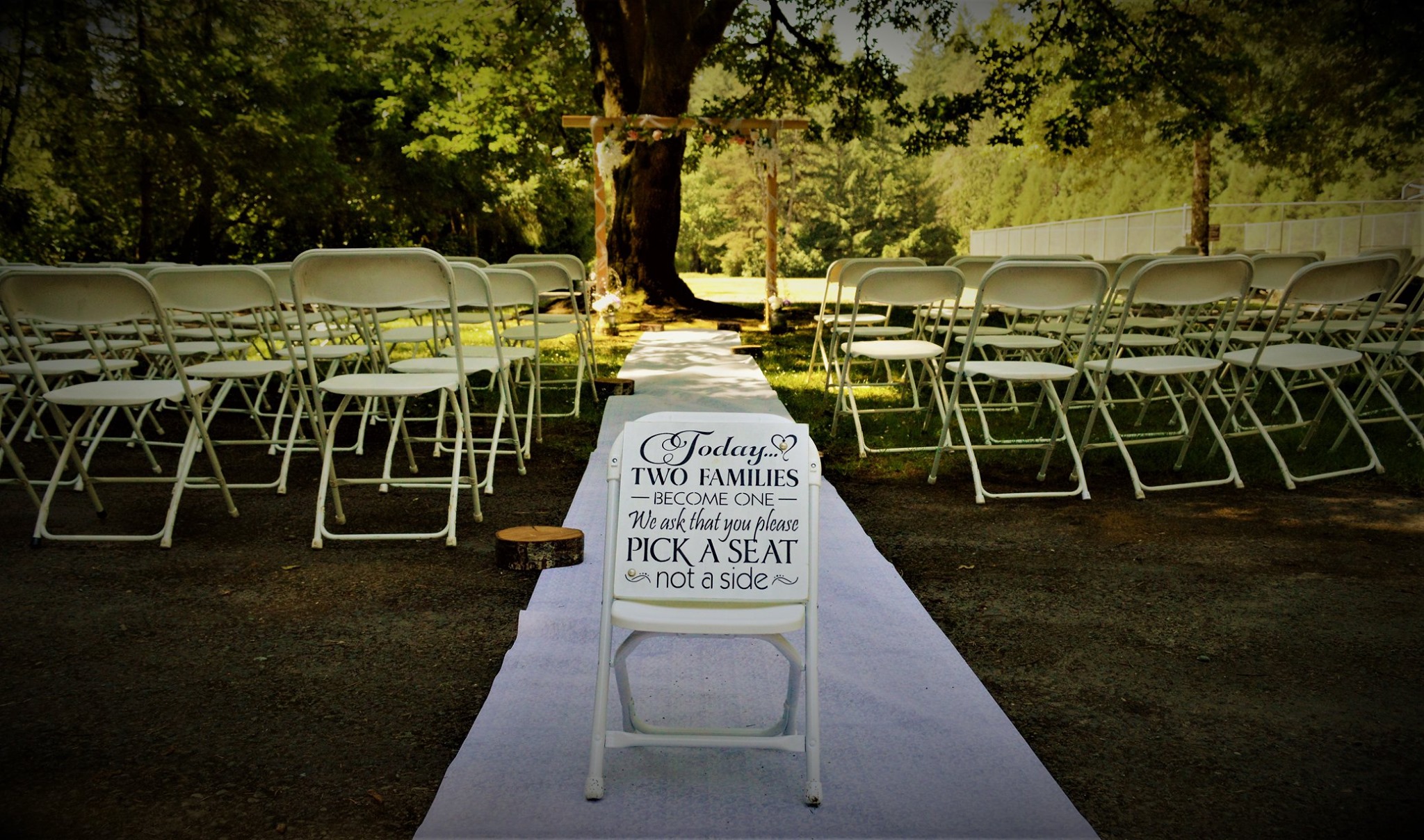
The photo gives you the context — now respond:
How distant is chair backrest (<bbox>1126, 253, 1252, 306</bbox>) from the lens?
4391mm

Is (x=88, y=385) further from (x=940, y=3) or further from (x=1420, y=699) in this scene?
(x=940, y=3)

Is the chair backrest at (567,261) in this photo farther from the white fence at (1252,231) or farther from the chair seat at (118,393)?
the white fence at (1252,231)

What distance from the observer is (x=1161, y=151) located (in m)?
24.2

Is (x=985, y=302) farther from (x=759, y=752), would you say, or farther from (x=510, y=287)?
(x=759, y=752)

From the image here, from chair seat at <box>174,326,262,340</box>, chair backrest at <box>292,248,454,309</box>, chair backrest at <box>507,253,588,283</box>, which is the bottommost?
chair seat at <box>174,326,262,340</box>

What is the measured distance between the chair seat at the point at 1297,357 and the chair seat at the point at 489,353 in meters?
3.60

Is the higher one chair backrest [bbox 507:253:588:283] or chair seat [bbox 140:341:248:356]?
chair backrest [bbox 507:253:588:283]

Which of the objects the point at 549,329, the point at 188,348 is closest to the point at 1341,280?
the point at 549,329

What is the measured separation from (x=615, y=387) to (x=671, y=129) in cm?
584

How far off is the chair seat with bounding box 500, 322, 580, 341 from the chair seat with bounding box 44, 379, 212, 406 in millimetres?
2537

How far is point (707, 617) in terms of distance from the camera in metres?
2.03

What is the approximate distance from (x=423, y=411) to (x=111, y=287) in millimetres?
3415

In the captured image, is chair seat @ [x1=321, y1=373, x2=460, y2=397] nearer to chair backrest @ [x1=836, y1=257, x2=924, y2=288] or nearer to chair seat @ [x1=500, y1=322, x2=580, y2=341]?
chair seat @ [x1=500, y1=322, x2=580, y2=341]

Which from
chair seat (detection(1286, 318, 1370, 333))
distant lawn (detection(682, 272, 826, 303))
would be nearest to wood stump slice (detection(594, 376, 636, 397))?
chair seat (detection(1286, 318, 1370, 333))
